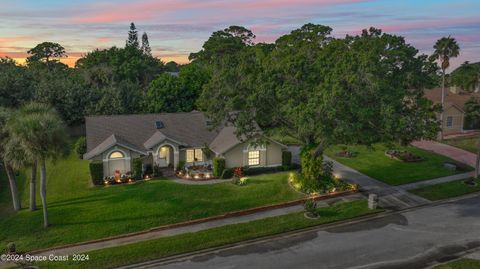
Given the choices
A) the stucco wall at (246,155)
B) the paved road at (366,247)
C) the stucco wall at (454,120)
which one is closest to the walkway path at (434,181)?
the paved road at (366,247)

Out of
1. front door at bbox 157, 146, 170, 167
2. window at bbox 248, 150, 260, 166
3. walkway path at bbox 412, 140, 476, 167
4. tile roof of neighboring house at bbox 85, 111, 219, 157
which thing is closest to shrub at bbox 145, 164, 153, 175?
front door at bbox 157, 146, 170, 167

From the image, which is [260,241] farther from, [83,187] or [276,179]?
[83,187]

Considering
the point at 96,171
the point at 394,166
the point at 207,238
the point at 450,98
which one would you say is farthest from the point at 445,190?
the point at 450,98

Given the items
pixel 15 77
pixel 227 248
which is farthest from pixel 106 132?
pixel 15 77

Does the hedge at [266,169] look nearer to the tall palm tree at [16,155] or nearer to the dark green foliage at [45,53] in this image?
the tall palm tree at [16,155]

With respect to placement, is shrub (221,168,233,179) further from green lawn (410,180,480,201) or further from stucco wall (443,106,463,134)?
stucco wall (443,106,463,134)
